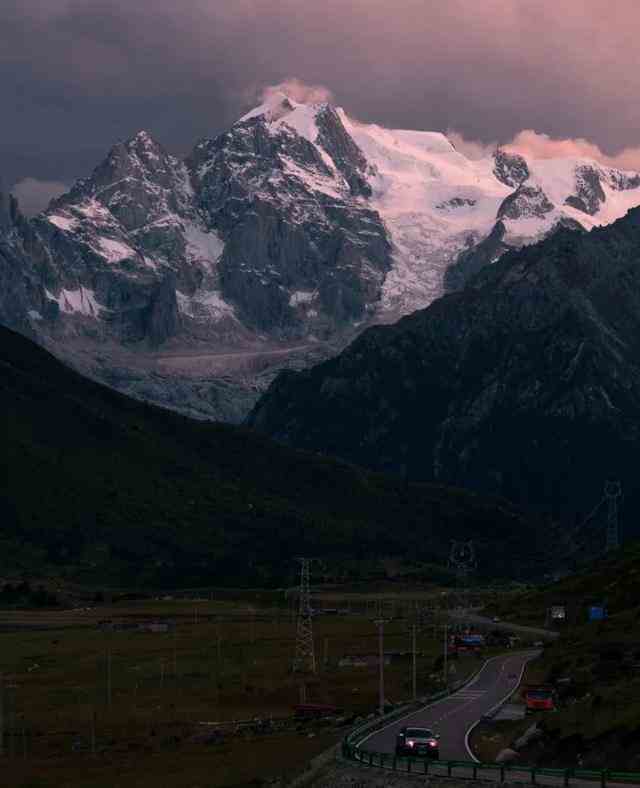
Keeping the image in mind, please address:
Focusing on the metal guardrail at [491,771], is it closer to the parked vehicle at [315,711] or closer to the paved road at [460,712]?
the paved road at [460,712]

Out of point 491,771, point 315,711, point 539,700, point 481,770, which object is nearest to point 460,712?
point 539,700

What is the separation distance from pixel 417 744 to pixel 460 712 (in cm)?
3206

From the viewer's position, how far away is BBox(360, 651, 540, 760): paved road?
104812 millimetres

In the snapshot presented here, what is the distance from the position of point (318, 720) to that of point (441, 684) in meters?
19.8

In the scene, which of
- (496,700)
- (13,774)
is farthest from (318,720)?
(13,774)

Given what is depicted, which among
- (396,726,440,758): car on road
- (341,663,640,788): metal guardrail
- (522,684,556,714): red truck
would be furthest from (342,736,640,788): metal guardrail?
(522,684,556,714): red truck

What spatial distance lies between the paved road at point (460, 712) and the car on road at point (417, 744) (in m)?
1.37

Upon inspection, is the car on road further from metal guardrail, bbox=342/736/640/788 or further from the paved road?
metal guardrail, bbox=342/736/640/788

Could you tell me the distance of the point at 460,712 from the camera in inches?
4970

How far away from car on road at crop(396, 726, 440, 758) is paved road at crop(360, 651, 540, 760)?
1367 mm

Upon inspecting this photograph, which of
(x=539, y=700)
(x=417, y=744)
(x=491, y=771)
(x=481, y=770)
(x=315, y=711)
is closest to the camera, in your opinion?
(x=491, y=771)

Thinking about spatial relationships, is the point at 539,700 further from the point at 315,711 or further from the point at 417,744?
the point at 315,711

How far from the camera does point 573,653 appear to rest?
15038 centimetres

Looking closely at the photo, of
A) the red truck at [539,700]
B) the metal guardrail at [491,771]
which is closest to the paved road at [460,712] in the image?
the red truck at [539,700]
